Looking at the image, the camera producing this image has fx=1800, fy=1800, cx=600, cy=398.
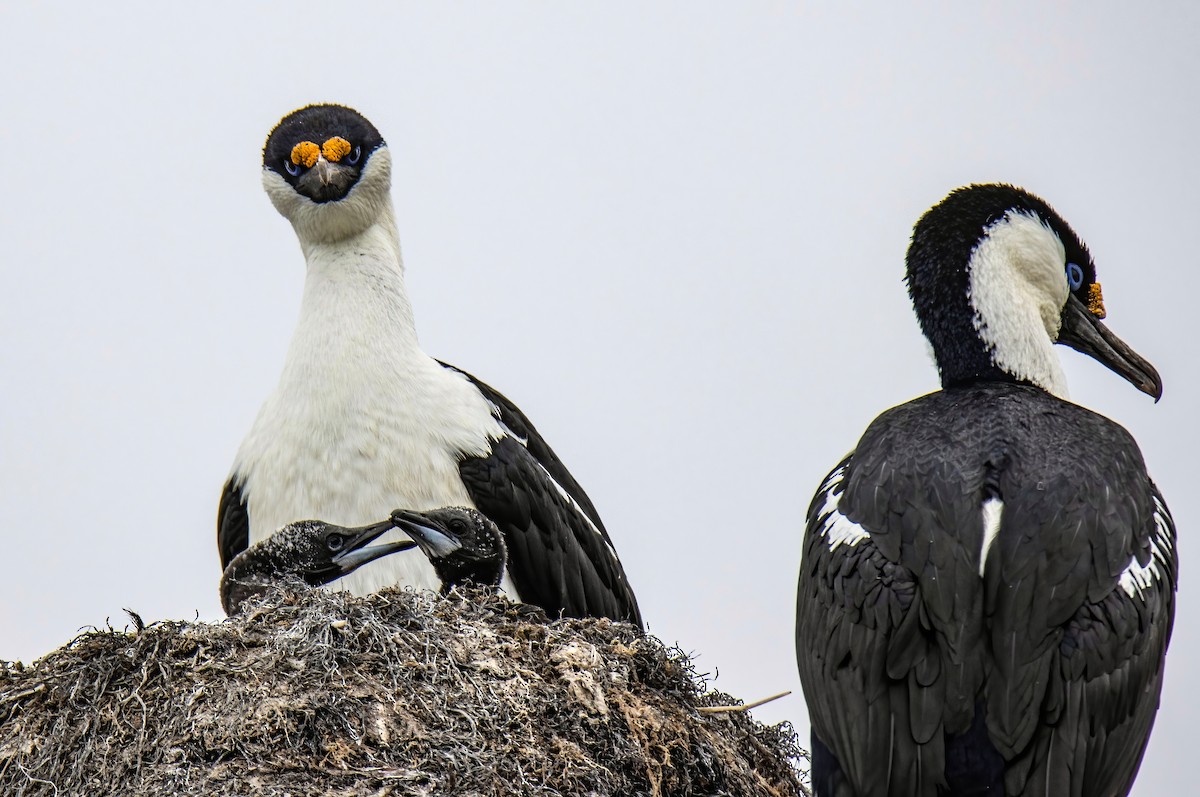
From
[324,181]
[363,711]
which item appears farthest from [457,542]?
[324,181]

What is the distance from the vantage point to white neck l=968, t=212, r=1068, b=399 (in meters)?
6.59

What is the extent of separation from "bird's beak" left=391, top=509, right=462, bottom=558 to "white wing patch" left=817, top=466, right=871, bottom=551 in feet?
5.06

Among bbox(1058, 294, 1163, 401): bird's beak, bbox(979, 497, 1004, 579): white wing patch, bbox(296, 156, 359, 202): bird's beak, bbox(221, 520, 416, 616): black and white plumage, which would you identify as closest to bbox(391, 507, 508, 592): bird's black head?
bbox(221, 520, 416, 616): black and white plumage

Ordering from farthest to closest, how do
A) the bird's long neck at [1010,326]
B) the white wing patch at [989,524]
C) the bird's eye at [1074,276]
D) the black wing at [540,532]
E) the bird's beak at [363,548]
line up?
the black wing at [540,532], the bird's eye at [1074,276], the bird's beak at [363,548], the bird's long neck at [1010,326], the white wing patch at [989,524]

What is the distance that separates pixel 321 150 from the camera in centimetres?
744

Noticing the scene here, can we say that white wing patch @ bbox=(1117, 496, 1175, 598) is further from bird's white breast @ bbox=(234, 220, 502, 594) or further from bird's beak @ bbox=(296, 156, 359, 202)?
bird's beak @ bbox=(296, 156, 359, 202)

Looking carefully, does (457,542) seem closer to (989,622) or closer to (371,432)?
(371,432)

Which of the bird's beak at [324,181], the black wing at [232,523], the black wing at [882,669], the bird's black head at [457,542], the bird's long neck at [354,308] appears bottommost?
the black wing at [882,669]

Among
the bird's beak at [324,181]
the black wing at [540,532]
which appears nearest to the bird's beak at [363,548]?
the black wing at [540,532]

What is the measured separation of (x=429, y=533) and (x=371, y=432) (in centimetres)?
53

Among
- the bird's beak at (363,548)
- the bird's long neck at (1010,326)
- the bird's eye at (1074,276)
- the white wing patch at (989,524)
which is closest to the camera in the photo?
the white wing patch at (989,524)

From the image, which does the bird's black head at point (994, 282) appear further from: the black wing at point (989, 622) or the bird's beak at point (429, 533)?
the bird's beak at point (429, 533)

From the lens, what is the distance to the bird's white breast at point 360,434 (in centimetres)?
704

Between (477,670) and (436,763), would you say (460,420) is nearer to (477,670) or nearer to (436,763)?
(477,670)
